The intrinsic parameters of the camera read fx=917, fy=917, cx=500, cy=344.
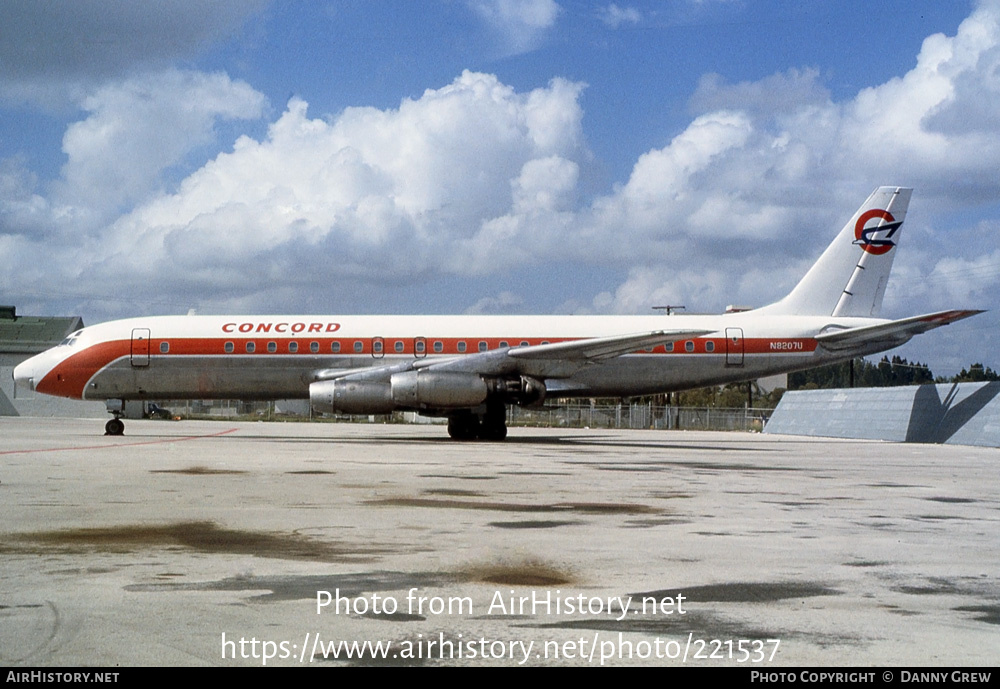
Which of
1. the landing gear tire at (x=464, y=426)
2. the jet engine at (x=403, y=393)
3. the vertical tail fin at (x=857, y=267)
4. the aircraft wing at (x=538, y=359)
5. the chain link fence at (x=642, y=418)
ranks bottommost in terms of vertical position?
the chain link fence at (x=642, y=418)

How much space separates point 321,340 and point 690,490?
1476 cm

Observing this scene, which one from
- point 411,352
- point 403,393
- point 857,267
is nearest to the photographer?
point 403,393

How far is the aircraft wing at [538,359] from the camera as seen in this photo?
70.1 feet

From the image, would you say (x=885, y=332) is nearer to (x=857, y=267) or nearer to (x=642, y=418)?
(x=857, y=267)

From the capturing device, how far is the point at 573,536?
6.95 m

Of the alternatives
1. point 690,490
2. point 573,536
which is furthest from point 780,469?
point 573,536

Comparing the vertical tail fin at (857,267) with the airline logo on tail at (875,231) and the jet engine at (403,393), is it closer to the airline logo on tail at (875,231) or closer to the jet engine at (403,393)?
the airline logo on tail at (875,231)

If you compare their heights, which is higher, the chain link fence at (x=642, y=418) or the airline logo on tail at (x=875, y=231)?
the airline logo on tail at (x=875, y=231)

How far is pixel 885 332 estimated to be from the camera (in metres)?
24.1

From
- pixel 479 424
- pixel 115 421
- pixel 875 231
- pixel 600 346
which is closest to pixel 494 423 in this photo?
pixel 479 424

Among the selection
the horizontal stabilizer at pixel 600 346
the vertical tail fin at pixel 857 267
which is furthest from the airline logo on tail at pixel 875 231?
the horizontal stabilizer at pixel 600 346

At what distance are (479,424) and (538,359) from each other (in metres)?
2.59

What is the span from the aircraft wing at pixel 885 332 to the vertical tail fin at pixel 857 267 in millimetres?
1032

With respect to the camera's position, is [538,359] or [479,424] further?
[479,424]
